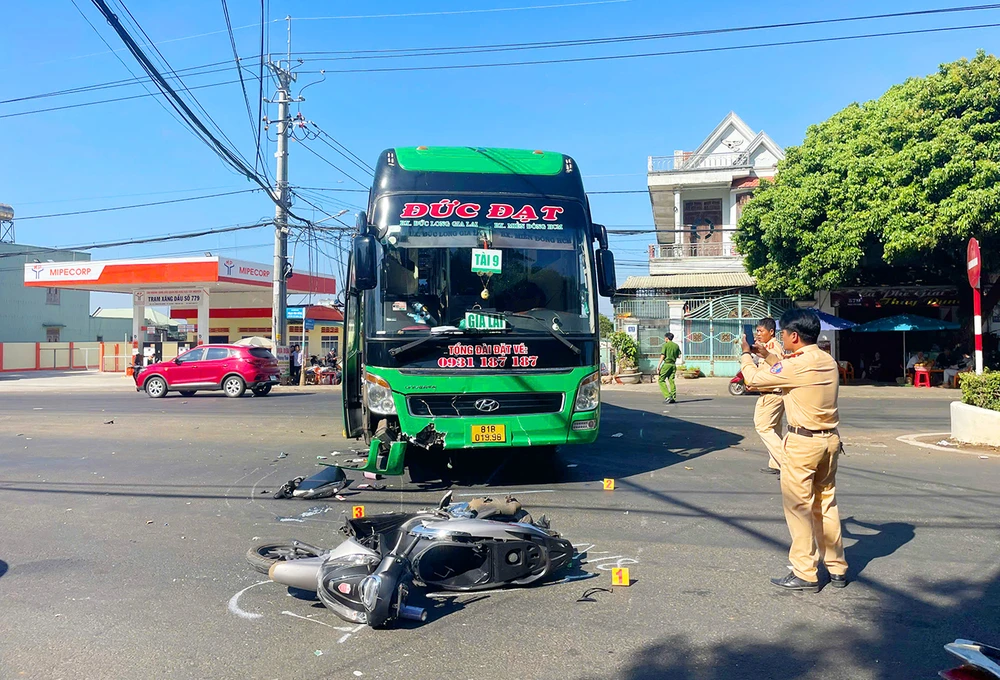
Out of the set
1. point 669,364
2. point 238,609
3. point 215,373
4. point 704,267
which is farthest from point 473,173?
point 704,267

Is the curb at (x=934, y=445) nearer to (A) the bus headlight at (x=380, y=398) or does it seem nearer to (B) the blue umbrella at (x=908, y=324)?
(A) the bus headlight at (x=380, y=398)

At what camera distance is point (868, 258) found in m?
23.3

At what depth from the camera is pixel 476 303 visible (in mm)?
7977

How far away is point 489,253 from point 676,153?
88.9ft

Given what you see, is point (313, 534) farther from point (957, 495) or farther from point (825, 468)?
point (957, 495)

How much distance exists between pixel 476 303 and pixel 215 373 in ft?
55.8

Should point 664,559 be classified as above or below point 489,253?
below

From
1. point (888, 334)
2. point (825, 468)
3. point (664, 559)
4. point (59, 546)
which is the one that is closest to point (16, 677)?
point (59, 546)

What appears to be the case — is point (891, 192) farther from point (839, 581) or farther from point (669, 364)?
point (839, 581)

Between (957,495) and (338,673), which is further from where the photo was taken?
(957,495)

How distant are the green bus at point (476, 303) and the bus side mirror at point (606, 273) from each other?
0.01 meters

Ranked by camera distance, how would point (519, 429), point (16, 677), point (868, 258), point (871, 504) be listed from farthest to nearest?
point (868, 258) < point (519, 429) < point (871, 504) < point (16, 677)

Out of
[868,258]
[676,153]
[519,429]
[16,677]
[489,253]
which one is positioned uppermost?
[676,153]

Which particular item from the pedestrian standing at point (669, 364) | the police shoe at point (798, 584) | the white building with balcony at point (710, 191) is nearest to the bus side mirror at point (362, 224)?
the police shoe at point (798, 584)
